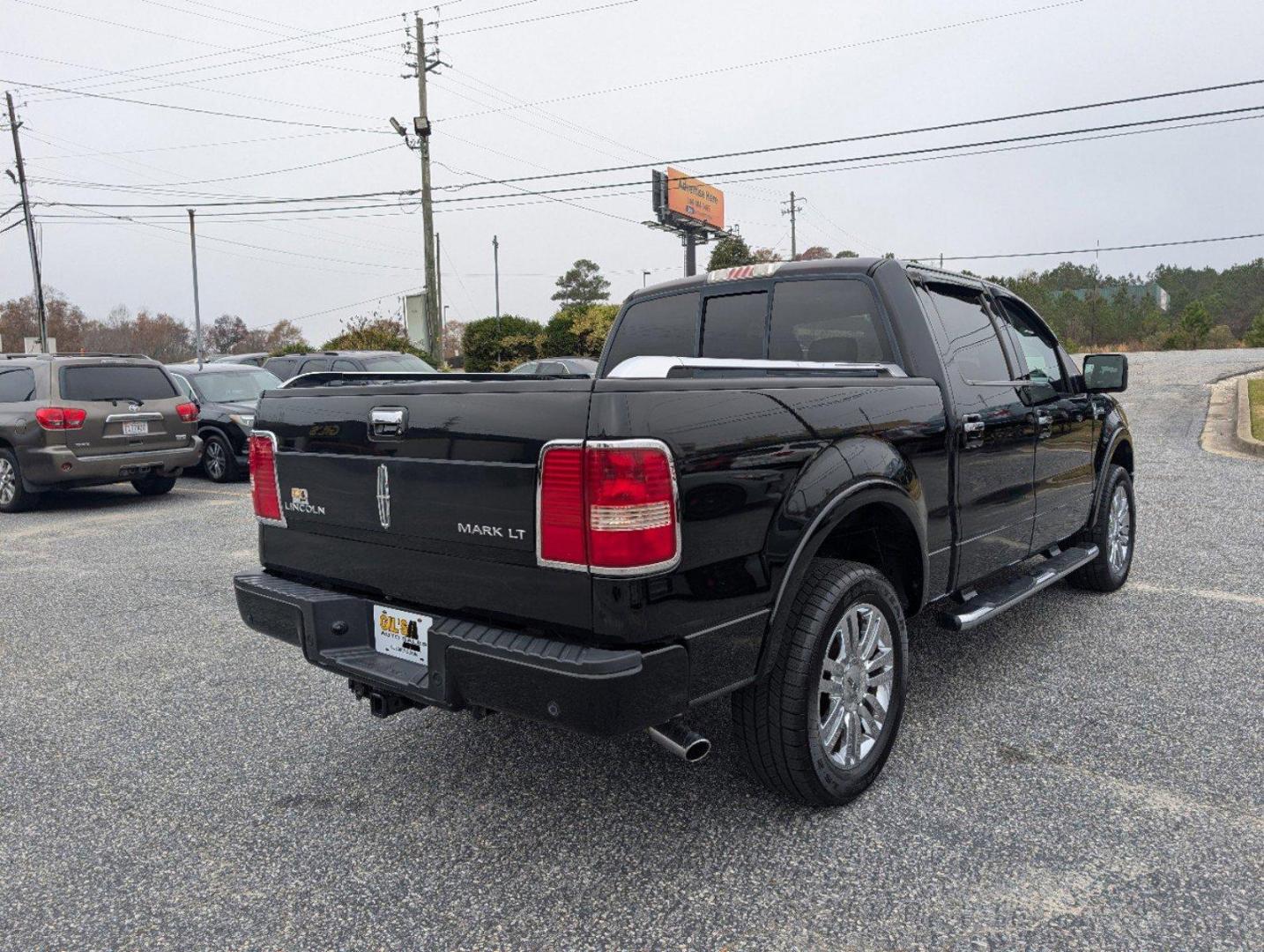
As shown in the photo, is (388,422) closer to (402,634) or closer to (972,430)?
(402,634)

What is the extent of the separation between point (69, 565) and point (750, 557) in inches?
256

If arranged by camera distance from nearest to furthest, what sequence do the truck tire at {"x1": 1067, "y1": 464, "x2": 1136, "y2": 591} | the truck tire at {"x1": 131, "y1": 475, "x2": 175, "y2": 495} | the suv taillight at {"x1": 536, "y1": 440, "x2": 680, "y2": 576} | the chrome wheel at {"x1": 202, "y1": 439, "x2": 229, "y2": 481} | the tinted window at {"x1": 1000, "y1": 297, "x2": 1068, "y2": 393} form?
1. the suv taillight at {"x1": 536, "y1": 440, "x2": 680, "y2": 576}
2. the tinted window at {"x1": 1000, "y1": 297, "x2": 1068, "y2": 393}
3. the truck tire at {"x1": 1067, "y1": 464, "x2": 1136, "y2": 591}
4. the truck tire at {"x1": 131, "y1": 475, "x2": 175, "y2": 495}
5. the chrome wheel at {"x1": 202, "y1": 439, "x2": 229, "y2": 481}

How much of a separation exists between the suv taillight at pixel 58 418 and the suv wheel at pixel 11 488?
2.44 ft

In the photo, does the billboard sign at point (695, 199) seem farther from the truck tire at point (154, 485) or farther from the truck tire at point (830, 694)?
the truck tire at point (830, 694)

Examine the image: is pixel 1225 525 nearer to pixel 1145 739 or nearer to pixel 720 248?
pixel 1145 739

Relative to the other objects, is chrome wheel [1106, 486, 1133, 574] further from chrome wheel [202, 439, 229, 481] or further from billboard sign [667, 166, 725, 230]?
billboard sign [667, 166, 725, 230]

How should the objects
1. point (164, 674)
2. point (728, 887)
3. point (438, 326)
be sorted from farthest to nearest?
point (438, 326) < point (164, 674) < point (728, 887)

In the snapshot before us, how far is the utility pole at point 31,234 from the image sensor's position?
118 ft

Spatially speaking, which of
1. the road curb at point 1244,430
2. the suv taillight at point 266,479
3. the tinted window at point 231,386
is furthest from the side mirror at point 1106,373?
the tinted window at point 231,386

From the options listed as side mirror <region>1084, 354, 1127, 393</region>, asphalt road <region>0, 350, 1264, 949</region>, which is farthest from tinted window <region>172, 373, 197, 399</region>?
side mirror <region>1084, 354, 1127, 393</region>

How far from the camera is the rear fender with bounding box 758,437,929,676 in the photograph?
2.54 m

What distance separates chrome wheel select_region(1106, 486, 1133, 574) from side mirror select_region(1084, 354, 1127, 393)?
73 centimetres

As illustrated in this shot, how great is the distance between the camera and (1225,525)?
7.18 meters

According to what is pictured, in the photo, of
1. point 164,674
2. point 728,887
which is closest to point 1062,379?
point 728,887
